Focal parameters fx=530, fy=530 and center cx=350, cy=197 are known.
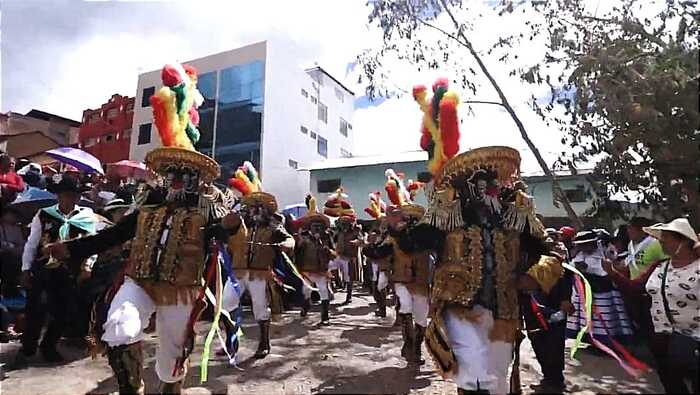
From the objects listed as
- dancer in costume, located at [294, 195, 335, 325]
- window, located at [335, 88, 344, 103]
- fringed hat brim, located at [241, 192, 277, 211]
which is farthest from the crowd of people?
window, located at [335, 88, 344, 103]

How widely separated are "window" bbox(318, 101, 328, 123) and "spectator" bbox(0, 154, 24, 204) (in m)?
22.3

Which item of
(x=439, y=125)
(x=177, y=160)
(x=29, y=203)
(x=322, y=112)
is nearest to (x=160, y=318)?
(x=177, y=160)

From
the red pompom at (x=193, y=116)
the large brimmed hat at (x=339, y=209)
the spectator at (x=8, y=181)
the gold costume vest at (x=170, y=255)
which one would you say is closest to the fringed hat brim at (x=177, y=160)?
the gold costume vest at (x=170, y=255)

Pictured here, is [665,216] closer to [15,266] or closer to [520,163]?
[520,163]

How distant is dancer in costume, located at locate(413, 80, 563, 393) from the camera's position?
3.52 m

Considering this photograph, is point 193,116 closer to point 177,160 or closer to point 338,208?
point 177,160

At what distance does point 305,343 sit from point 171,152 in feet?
13.9

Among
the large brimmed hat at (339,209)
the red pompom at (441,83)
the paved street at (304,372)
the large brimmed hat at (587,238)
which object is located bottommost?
the paved street at (304,372)

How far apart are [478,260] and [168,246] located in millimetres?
2274

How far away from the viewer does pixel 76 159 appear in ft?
28.9

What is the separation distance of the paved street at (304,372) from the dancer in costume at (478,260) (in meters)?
0.85

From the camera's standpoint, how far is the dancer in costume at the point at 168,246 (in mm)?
3674

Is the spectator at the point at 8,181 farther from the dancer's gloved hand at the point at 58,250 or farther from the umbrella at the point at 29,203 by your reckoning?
the dancer's gloved hand at the point at 58,250

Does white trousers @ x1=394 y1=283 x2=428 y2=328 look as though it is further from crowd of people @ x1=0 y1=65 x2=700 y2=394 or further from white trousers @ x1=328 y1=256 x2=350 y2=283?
white trousers @ x1=328 y1=256 x2=350 y2=283
